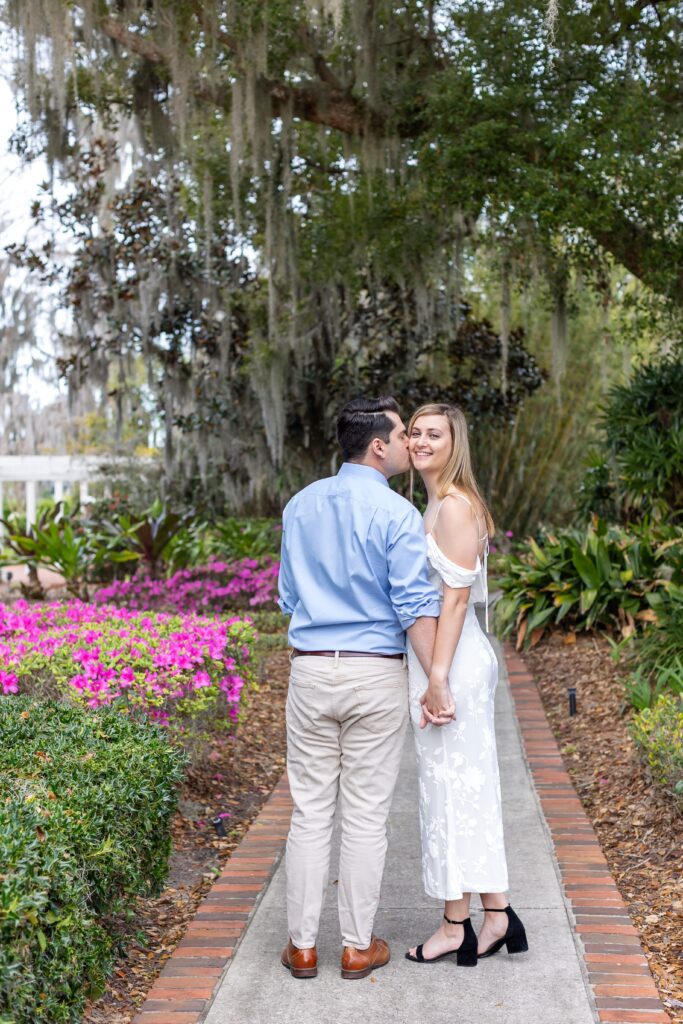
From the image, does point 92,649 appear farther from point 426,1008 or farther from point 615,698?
point 615,698

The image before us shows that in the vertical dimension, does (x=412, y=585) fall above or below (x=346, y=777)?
above

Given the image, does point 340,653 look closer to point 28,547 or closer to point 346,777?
point 346,777

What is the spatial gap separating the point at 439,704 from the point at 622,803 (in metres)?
1.87

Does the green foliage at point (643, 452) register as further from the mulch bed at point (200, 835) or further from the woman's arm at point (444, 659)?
the woman's arm at point (444, 659)

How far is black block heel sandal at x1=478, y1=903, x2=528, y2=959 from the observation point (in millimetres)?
2879

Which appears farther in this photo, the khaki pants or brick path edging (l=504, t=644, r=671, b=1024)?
the khaki pants

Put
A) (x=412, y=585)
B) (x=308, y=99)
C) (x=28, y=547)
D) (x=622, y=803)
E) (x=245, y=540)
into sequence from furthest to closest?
(x=245, y=540) < (x=28, y=547) < (x=308, y=99) < (x=622, y=803) < (x=412, y=585)

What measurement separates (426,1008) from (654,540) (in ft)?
17.5

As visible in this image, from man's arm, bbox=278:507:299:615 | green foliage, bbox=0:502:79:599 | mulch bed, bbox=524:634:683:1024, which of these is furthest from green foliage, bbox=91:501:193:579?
man's arm, bbox=278:507:299:615

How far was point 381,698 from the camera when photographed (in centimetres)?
279

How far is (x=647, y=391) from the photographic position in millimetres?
10156

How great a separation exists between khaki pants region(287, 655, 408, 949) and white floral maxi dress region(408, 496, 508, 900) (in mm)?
116

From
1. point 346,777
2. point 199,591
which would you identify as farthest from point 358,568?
point 199,591

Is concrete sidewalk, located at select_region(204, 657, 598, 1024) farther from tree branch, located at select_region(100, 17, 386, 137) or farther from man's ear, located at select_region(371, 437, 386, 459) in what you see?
tree branch, located at select_region(100, 17, 386, 137)
